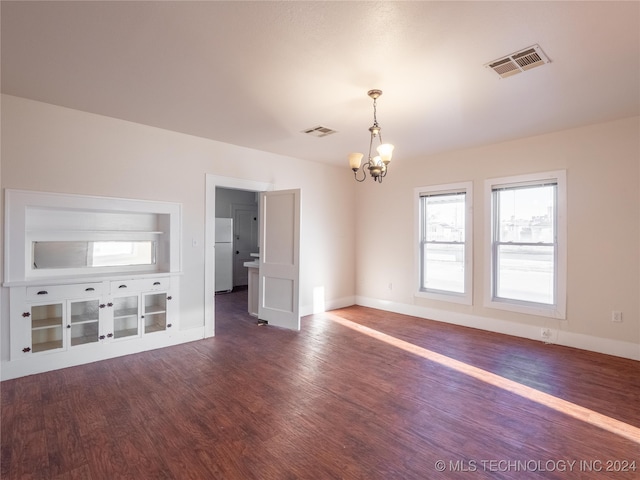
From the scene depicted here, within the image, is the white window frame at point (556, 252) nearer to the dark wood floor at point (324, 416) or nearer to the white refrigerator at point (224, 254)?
the dark wood floor at point (324, 416)

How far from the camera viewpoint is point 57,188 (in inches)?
136

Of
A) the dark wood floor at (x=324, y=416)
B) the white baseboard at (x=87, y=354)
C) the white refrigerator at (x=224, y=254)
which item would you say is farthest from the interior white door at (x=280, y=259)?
the white refrigerator at (x=224, y=254)

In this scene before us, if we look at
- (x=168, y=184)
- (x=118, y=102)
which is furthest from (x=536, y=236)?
(x=118, y=102)

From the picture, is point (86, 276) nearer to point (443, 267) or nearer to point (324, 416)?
point (324, 416)

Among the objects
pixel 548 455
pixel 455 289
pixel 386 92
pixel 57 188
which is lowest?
pixel 548 455


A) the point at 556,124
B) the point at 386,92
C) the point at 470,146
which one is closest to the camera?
the point at 386,92

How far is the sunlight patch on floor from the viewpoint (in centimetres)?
241

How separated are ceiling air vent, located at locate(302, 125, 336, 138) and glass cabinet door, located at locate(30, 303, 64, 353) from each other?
3376mm

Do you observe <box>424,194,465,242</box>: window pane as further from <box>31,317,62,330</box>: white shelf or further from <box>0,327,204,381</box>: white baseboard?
<box>31,317,62,330</box>: white shelf

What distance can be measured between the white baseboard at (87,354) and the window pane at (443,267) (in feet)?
12.3

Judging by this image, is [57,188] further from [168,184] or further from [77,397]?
[77,397]

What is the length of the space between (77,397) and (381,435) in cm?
257

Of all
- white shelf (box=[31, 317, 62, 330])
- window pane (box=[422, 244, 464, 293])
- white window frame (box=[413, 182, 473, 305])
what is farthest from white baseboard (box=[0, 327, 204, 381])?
window pane (box=[422, 244, 464, 293])

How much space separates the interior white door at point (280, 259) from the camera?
15.8ft
